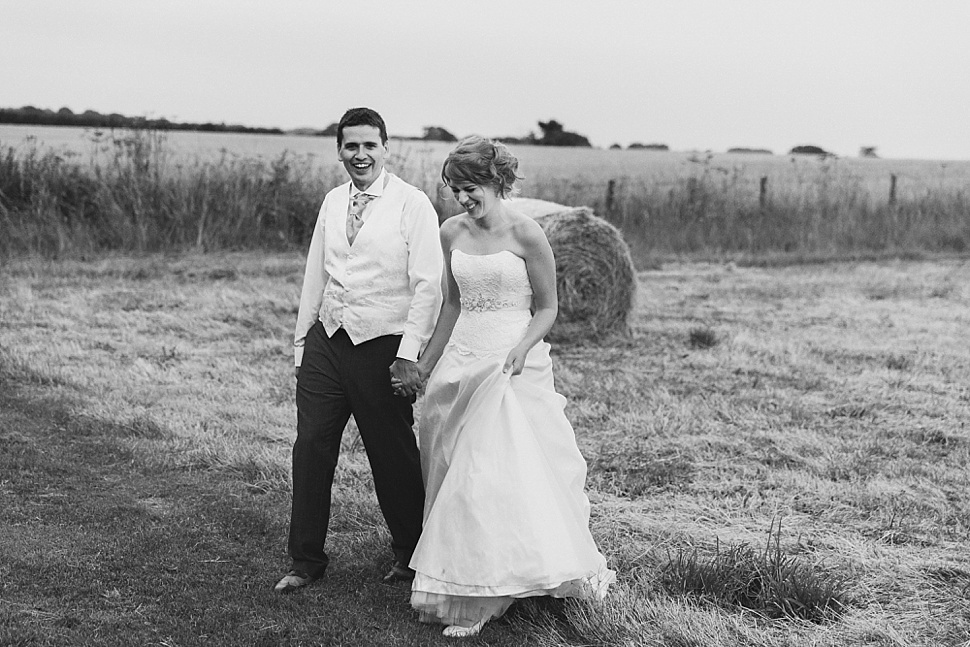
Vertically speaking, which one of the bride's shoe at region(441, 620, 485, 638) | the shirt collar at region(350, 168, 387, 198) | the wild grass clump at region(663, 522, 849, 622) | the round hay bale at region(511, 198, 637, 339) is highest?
the shirt collar at region(350, 168, 387, 198)

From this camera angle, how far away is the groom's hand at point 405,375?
4.74 m

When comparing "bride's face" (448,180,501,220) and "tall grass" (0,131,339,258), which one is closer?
"bride's face" (448,180,501,220)

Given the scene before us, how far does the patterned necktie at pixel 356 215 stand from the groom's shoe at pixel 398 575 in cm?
142

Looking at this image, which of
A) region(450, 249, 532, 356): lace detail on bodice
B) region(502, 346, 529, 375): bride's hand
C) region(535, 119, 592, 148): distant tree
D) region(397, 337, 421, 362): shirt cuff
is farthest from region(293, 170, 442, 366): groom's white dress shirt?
region(535, 119, 592, 148): distant tree

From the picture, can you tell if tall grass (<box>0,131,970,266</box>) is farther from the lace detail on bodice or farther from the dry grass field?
the lace detail on bodice

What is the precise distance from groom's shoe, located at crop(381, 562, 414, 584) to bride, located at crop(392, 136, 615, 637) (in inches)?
16.5

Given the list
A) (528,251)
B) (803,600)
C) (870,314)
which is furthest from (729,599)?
(870,314)

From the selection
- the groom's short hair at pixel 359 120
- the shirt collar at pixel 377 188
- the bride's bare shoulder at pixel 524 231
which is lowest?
the bride's bare shoulder at pixel 524 231

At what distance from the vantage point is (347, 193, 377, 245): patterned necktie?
4.87 metres

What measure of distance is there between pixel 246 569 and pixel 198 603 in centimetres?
46

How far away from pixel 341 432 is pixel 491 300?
84cm

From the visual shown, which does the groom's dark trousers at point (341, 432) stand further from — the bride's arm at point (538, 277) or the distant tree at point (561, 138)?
the distant tree at point (561, 138)

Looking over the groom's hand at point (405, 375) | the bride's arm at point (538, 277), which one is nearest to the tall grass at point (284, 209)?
the bride's arm at point (538, 277)

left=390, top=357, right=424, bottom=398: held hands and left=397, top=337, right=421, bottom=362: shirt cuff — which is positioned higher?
left=397, top=337, right=421, bottom=362: shirt cuff
